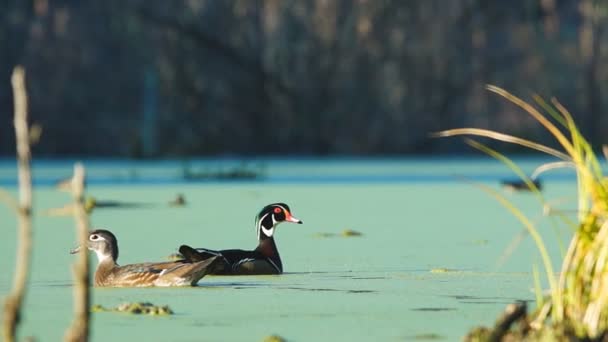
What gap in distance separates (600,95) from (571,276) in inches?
1015

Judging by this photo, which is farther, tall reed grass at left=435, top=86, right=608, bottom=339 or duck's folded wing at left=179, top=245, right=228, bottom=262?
duck's folded wing at left=179, top=245, right=228, bottom=262

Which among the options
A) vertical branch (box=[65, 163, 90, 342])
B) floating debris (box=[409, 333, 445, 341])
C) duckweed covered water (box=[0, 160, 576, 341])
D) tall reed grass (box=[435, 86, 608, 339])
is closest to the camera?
vertical branch (box=[65, 163, 90, 342])

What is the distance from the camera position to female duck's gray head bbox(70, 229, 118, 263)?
7883mm

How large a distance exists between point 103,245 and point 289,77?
22.6m

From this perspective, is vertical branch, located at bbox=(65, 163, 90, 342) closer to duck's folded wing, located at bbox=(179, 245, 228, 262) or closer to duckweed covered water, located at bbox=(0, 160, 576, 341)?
duckweed covered water, located at bbox=(0, 160, 576, 341)

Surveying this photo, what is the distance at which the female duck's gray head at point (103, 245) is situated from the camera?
788 centimetres

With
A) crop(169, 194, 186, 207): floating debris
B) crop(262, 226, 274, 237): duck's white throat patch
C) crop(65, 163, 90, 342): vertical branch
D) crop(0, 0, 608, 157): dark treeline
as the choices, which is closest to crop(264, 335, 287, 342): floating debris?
crop(65, 163, 90, 342): vertical branch

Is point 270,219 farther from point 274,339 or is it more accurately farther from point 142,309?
point 274,339

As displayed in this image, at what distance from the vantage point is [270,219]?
29.0ft

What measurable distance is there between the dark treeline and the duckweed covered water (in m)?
11.1

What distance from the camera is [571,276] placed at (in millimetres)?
5066

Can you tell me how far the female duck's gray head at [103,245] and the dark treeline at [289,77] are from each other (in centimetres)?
2090

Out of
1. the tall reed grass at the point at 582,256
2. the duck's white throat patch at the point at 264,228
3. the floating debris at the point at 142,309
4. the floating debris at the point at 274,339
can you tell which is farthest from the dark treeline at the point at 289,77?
the tall reed grass at the point at 582,256

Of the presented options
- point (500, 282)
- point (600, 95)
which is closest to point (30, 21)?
point (600, 95)
